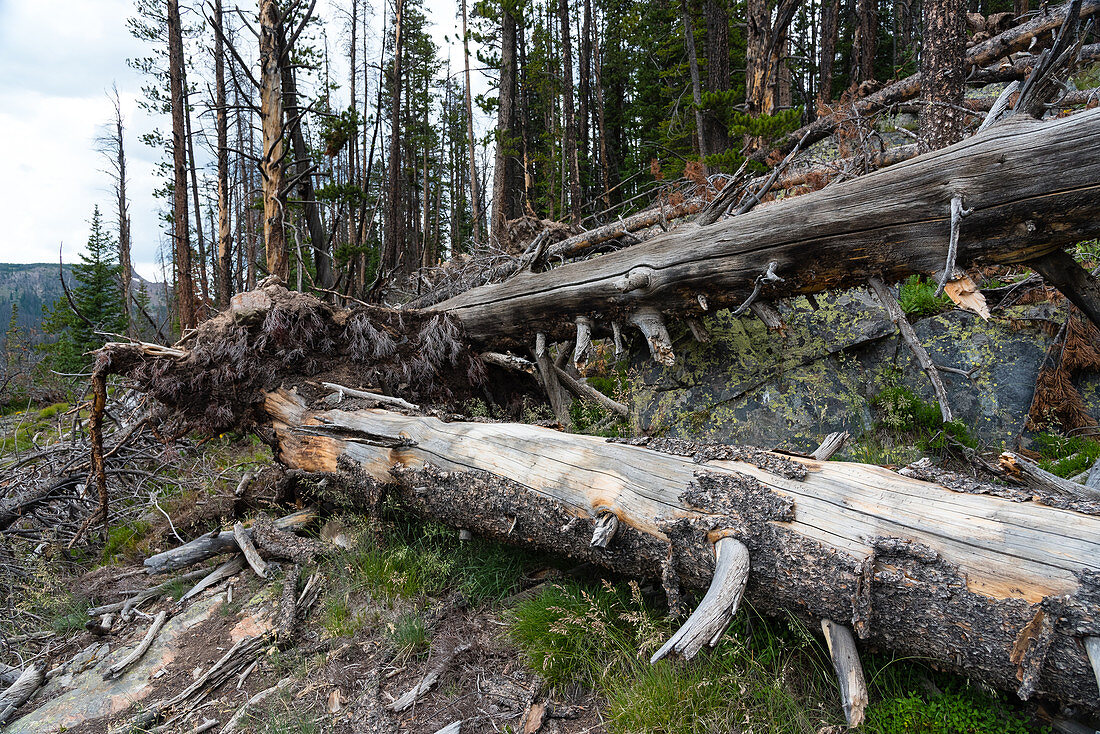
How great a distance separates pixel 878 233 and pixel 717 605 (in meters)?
2.68

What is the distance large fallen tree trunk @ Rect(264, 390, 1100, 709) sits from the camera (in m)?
1.85

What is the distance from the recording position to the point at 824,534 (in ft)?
7.58

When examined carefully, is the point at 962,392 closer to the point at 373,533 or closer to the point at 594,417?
the point at 594,417

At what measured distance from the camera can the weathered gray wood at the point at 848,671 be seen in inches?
79.0

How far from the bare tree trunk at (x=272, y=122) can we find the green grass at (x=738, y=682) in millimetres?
5982

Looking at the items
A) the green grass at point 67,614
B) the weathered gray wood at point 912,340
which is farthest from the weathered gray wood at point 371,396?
the weathered gray wood at point 912,340

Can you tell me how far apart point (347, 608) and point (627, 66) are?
23.8 metres

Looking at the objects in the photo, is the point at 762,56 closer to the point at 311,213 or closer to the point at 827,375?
the point at 827,375

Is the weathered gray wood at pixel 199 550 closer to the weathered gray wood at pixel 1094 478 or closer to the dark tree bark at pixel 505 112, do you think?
the weathered gray wood at pixel 1094 478

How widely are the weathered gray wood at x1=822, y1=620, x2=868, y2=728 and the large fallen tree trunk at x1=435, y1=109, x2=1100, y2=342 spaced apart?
233 cm

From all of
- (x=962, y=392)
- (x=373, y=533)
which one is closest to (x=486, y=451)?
(x=373, y=533)

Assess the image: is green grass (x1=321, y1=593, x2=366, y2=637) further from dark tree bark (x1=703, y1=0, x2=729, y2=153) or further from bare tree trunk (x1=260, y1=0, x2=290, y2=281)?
dark tree bark (x1=703, y1=0, x2=729, y2=153)

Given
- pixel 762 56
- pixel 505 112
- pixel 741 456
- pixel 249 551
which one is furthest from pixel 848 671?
pixel 505 112

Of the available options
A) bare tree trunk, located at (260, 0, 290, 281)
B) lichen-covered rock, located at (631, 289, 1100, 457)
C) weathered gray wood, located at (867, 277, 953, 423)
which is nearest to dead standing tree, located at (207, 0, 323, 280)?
bare tree trunk, located at (260, 0, 290, 281)
